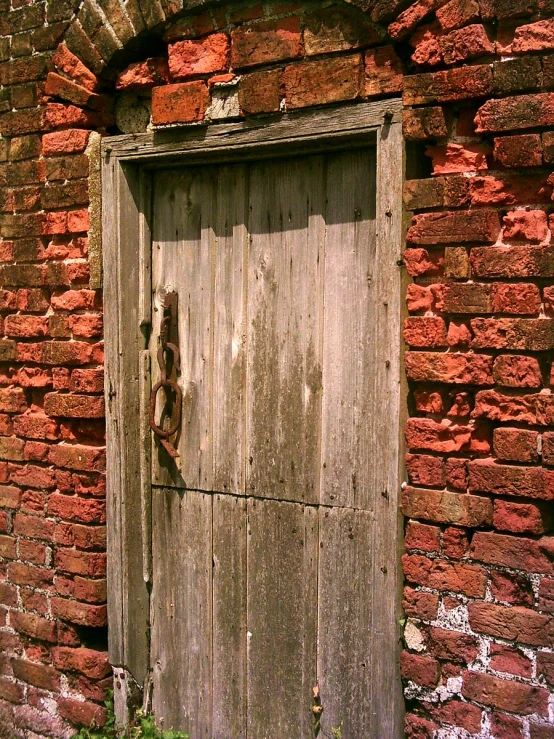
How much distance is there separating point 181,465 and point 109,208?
102cm

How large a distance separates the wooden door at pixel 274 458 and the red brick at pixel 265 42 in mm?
348

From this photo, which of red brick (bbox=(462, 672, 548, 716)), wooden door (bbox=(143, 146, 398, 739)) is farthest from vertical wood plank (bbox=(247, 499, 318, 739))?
red brick (bbox=(462, 672, 548, 716))

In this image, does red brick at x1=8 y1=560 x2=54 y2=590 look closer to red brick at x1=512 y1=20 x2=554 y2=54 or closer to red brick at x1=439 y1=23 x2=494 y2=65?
red brick at x1=439 y1=23 x2=494 y2=65

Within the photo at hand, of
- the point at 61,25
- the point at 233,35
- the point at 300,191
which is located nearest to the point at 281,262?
the point at 300,191

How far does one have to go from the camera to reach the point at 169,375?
321 cm

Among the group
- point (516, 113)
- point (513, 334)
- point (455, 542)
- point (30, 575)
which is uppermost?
point (516, 113)

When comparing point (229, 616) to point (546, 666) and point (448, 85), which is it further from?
point (448, 85)

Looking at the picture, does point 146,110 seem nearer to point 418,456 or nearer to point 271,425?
point 271,425

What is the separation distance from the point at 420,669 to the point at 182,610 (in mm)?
1077

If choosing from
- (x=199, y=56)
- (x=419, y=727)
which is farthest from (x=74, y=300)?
(x=419, y=727)

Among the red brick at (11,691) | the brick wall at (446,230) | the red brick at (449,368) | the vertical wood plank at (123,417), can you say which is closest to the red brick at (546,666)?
the brick wall at (446,230)

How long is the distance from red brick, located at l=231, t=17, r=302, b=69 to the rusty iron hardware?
0.90 meters

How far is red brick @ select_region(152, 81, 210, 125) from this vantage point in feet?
9.55

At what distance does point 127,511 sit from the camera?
3.21 m
